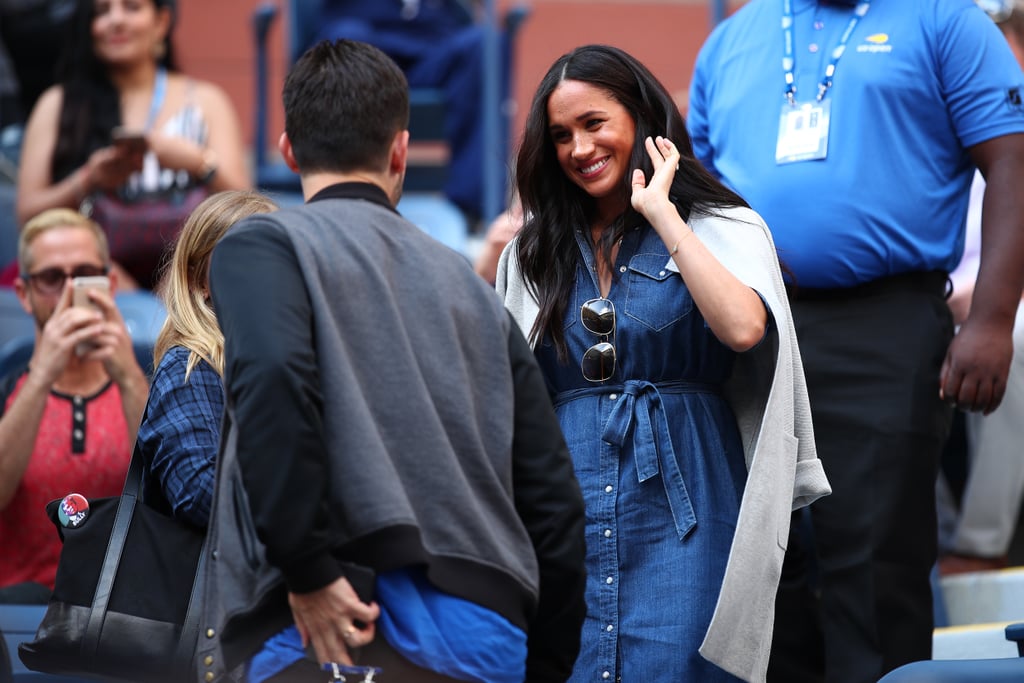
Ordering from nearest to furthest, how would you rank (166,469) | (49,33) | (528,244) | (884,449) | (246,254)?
(246,254)
(166,469)
(528,244)
(884,449)
(49,33)

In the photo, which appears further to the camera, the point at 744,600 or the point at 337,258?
the point at 744,600

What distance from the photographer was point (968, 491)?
4.03 m

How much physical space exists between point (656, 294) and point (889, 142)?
2.53ft

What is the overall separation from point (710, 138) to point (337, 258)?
1.60 meters

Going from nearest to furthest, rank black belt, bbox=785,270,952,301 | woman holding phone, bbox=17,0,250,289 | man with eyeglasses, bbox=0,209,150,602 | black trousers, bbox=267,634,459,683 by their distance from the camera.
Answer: black trousers, bbox=267,634,459,683
black belt, bbox=785,270,952,301
man with eyeglasses, bbox=0,209,150,602
woman holding phone, bbox=17,0,250,289

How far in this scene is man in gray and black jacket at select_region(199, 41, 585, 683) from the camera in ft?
5.88

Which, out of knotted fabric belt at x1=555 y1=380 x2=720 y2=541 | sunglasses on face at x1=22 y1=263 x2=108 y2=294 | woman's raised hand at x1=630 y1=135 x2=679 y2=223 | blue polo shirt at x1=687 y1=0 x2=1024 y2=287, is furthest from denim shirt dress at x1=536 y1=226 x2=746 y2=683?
sunglasses on face at x1=22 y1=263 x2=108 y2=294

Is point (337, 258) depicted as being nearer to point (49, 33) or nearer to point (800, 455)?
point (800, 455)

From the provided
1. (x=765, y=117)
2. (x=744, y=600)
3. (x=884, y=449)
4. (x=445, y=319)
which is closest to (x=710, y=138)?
(x=765, y=117)

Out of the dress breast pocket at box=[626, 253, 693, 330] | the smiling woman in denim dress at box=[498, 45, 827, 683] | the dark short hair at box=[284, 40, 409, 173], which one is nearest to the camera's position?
the dark short hair at box=[284, 40, 409, 173]

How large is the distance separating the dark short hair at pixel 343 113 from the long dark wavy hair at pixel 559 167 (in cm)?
69

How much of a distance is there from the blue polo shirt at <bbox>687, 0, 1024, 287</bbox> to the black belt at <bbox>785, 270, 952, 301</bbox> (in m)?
0.03

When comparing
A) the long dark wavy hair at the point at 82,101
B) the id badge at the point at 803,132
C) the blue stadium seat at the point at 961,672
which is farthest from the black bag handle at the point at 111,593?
the long dark wavy hair at the point at 82,101

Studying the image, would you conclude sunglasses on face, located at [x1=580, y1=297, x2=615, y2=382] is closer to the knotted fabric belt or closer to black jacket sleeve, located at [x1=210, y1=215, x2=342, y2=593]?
the knotted fabric belt
